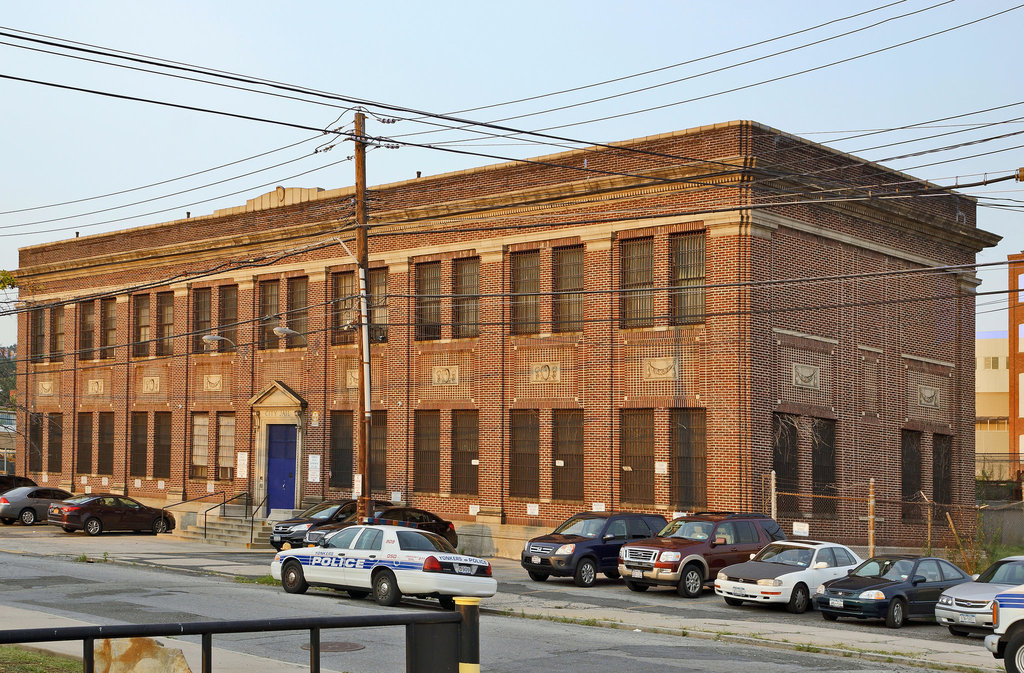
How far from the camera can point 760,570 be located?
2334cm

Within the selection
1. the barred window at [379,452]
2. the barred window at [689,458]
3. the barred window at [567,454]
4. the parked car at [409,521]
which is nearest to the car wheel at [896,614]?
the barred window at [689,458]

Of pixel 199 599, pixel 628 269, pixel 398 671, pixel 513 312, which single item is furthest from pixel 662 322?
pixel 398 671

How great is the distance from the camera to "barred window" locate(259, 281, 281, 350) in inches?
1663

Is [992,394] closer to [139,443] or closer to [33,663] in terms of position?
[139,443]

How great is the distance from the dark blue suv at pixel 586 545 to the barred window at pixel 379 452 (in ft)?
36.8

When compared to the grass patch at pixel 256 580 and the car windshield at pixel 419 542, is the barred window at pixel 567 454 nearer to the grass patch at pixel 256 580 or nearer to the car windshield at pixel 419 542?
the grass patch at pixel 256 580

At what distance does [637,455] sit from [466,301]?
7639 millimetres

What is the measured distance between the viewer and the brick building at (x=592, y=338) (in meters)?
30.9

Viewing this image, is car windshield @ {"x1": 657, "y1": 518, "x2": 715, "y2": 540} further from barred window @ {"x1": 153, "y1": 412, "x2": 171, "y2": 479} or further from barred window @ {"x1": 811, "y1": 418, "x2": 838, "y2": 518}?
barred window @ {"x1": 153, "y1": 412, "x2": 171, "y2": 479}

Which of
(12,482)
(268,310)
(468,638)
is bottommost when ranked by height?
(12,482)

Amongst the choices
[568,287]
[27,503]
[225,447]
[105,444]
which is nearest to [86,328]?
[105,444]

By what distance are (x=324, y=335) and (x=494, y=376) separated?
297 inches

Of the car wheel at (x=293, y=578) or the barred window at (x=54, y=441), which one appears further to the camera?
the barred window at (x=54, y=441)

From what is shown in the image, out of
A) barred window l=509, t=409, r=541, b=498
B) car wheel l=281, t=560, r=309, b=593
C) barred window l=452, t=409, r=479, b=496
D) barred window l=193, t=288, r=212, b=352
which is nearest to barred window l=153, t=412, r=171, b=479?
barred window l=193, t=288, r=212, b=352
